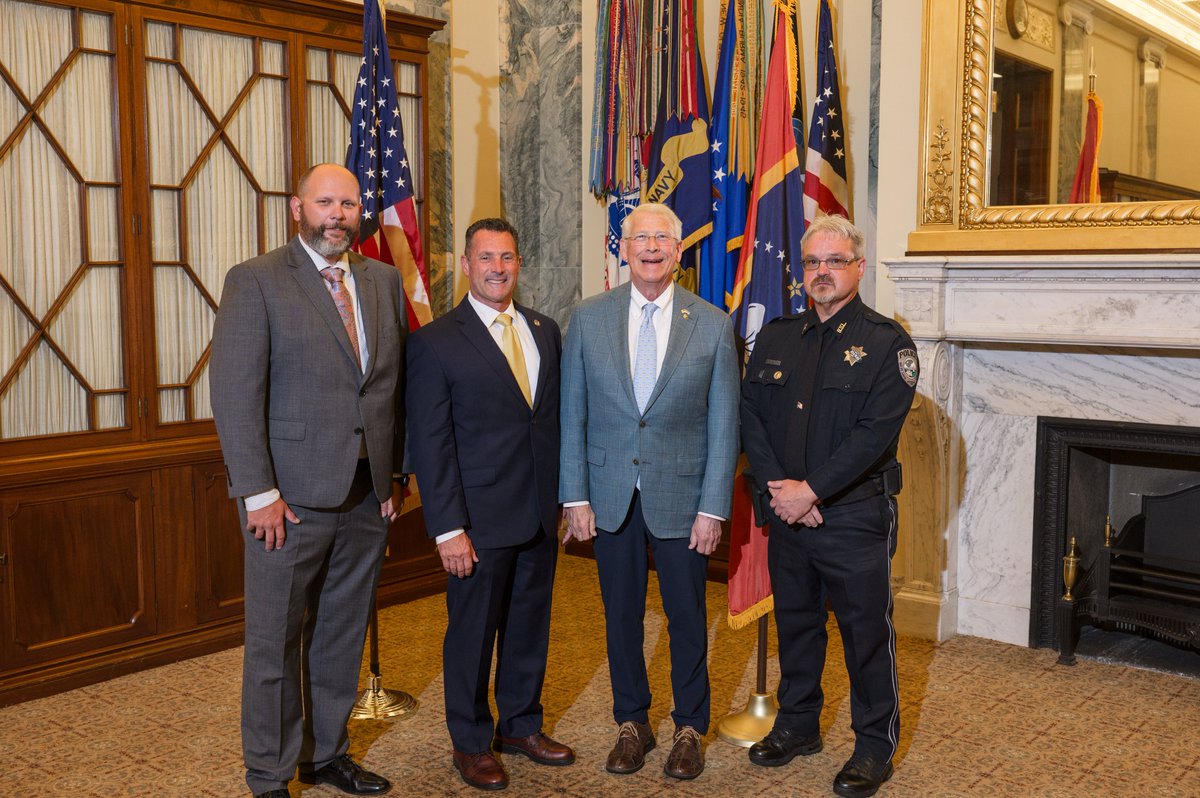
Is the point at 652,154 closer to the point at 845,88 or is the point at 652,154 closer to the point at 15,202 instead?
the point at 845,88

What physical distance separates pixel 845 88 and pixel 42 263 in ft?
10.5

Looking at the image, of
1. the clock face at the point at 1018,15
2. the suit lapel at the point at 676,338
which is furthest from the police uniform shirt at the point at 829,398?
the clock face at the point at 1018,15

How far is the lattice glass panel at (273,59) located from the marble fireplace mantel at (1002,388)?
2.52 meters

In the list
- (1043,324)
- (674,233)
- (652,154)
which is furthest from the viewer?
(652,154)

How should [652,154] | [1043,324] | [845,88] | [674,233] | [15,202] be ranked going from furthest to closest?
[652,154]
[845,88]
[1043,324]
[15,202]
[674,233]

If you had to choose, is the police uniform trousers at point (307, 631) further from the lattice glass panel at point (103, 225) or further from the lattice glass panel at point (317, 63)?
the lattice glass panel at point (317, 63)

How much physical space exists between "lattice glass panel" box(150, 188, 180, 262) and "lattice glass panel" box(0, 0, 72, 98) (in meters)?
0.53

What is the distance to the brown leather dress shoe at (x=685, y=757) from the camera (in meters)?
3.04

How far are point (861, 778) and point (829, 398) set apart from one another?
102 cm

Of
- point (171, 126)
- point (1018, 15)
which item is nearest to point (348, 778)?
point (171, 126)

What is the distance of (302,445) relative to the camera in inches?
108

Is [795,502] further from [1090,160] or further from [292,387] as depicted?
[1090,160]

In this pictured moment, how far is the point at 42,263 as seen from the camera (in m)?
3.79

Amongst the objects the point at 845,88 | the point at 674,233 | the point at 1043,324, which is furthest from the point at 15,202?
the point at 1043,324
